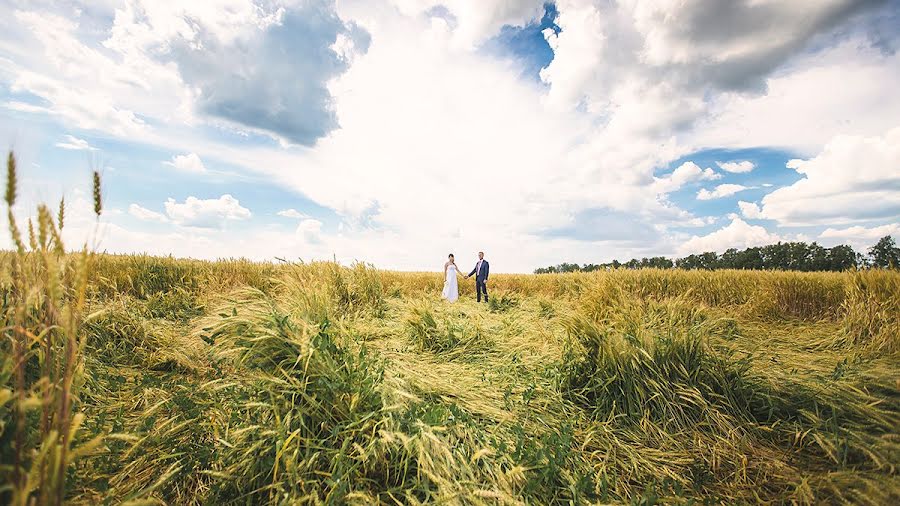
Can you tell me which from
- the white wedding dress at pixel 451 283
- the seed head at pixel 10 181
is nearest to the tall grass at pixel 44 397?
the seed head at pixel 10 181

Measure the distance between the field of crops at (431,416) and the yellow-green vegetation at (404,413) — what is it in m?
0.02

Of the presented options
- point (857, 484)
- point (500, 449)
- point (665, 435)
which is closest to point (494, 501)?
point (500, 449)

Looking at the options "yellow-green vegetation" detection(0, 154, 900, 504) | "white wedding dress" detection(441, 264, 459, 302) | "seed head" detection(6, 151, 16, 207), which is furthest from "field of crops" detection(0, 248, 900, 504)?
"white wedding dress" detection(441, 264, 459, 302)

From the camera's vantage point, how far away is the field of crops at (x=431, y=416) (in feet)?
5.87

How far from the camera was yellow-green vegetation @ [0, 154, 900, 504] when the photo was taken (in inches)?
Result: 65.8

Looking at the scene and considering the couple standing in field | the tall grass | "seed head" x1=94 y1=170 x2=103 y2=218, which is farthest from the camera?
the couple standing in field

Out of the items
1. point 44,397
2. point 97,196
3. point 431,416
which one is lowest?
point 431,416

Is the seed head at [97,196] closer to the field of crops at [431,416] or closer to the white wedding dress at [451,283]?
the field of crops at [431,416]

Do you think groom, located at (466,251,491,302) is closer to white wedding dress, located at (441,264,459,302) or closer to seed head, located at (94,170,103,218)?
white wedding dress, located at (441,264,459,302)

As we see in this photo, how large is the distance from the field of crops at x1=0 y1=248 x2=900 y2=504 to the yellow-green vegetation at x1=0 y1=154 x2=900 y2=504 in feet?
0.05

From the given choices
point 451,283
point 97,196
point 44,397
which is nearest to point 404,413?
point 44,397

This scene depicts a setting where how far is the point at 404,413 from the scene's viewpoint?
2.28 m

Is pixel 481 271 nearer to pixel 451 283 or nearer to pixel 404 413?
pixel 451 283

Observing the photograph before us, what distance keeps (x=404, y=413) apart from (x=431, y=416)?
17cm
